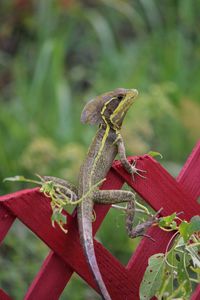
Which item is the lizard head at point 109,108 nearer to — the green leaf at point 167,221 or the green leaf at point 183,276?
the green leaf at point 167,221

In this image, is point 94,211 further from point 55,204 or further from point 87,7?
point 87,7

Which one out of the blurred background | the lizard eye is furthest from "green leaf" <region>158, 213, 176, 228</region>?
the blurred background

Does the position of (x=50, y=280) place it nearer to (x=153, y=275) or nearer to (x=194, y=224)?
(x=153, y=275)

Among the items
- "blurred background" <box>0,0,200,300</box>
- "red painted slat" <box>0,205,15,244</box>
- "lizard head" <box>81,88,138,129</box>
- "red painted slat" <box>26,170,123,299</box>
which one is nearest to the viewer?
"red painted slat" <box>0,205,15,244</box>

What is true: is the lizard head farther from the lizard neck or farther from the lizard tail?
the lizard tail

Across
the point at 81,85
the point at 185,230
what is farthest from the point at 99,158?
the point at 81,85

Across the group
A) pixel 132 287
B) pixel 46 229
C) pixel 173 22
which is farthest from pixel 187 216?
pixel 173 22
